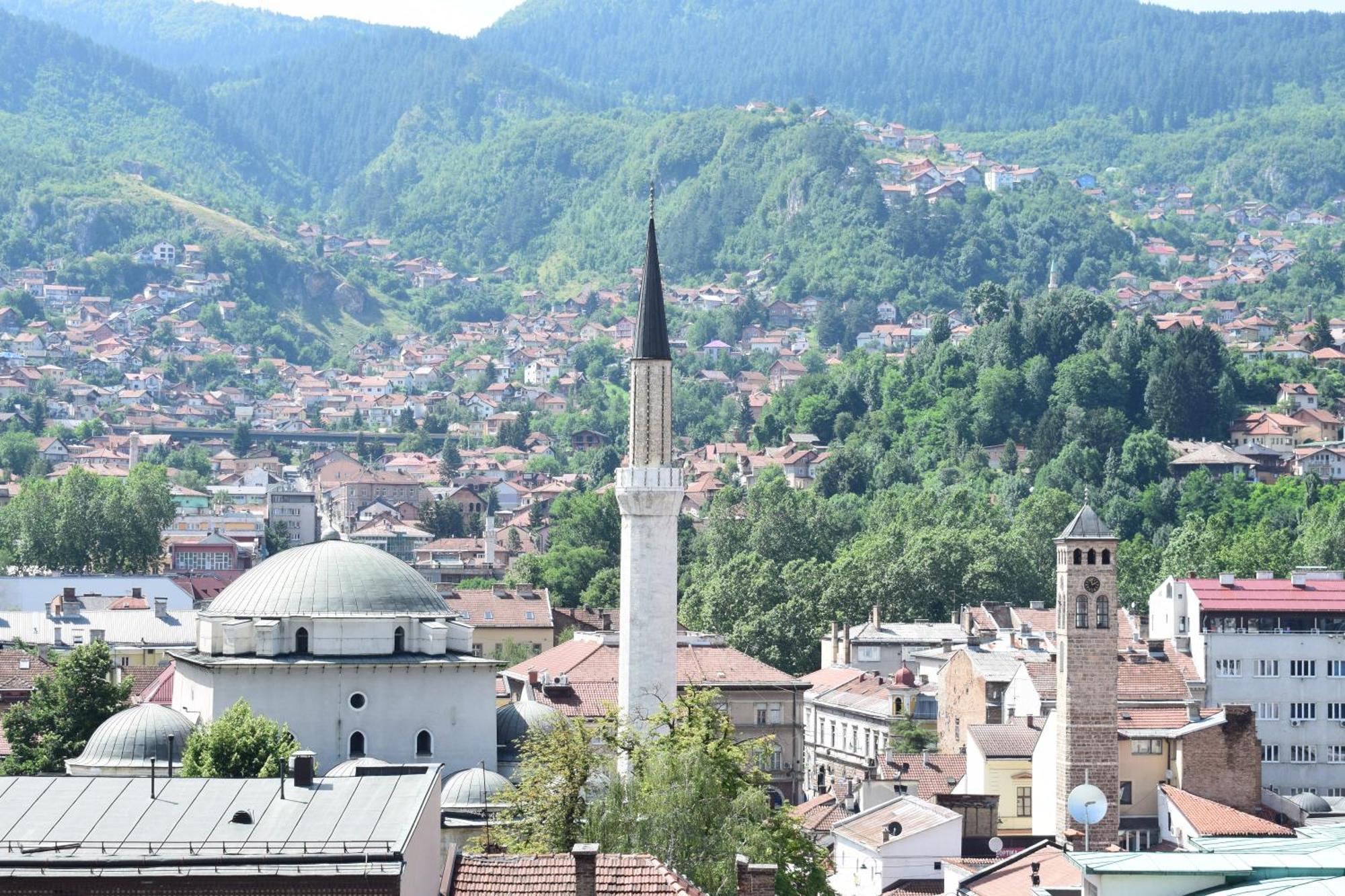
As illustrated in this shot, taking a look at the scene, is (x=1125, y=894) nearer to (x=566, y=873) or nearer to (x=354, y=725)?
(x=566, y=873)

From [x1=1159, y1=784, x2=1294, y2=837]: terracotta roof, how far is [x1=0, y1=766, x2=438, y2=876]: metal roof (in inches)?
1041

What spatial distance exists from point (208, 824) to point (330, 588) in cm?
2438

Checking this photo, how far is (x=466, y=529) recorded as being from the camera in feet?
570

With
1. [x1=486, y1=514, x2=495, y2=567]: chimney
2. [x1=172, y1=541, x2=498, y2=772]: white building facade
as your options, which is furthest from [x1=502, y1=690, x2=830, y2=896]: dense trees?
[x1=486, y1=514, x2=495, y2=567]: chimney

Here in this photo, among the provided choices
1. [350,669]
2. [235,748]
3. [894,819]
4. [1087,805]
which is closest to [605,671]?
[894,819]

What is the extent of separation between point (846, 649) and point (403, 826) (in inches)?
2649

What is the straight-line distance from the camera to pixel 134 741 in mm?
50438

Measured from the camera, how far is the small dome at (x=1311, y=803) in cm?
6075

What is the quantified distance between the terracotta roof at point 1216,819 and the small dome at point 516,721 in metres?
12.8

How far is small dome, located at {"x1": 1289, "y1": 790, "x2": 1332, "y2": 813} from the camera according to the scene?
60.8 meters

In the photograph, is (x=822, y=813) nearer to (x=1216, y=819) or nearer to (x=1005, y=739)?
(x=1005, y=739)

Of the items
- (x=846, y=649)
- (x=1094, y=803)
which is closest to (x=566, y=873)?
(x=1094, y=803)

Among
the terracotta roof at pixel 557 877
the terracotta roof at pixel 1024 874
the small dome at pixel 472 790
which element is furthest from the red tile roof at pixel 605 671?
the terracotta roof at pixel 557 877

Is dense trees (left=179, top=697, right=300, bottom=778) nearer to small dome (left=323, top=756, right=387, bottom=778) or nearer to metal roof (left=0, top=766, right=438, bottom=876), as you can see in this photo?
small dome (left=323, top=756, right=387, bottom=778)
